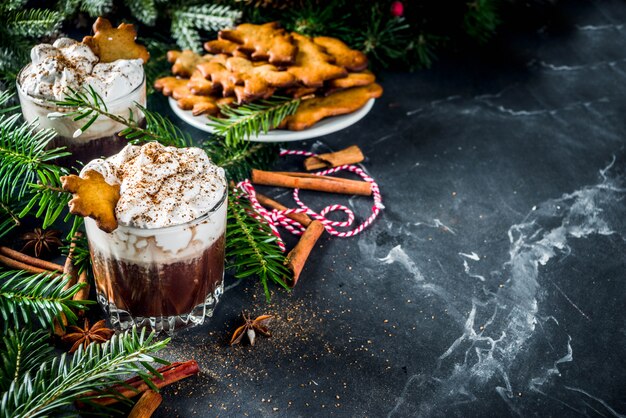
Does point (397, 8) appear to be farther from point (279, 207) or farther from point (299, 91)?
point (279, 207)

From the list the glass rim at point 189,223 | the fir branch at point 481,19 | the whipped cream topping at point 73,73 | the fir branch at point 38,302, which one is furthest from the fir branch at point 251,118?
the fir branch at point 481,19

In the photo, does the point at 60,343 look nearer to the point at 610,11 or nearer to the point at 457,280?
the point at 457,280

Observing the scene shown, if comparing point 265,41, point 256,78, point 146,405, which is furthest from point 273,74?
point 146,405

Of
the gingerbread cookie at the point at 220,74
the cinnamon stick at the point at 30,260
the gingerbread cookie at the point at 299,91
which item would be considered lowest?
the cinnamon stick at the point at 30,260

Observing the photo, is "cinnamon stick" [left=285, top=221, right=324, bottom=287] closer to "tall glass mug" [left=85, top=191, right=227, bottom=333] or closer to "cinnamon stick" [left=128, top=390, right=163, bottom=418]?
"tall glass mug" [left=85, top=191, right=227, bottom=333]

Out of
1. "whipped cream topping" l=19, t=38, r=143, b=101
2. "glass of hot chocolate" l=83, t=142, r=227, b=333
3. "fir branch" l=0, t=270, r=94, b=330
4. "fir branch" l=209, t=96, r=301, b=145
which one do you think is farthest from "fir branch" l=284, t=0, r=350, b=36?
"fir branch" l=0, t=270, r=94, b=330

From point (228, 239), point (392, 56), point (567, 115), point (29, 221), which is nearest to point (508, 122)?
point (567, 115)

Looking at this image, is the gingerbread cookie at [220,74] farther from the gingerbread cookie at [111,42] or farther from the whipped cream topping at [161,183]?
the whipped cream topping at [161,183]
